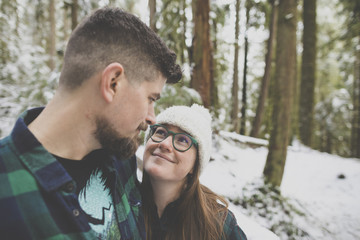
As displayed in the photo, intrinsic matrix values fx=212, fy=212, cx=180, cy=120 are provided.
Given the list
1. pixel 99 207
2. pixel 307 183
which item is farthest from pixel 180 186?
pixel 307 183

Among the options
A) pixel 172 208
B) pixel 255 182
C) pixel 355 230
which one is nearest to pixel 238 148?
pixel 255 182

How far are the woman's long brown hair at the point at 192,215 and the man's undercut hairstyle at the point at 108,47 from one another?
3.67 ft

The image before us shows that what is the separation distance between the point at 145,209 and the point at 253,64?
52.7 feet

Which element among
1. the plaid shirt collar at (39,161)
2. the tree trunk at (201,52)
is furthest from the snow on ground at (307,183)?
the plaid shirt collar at (39,161)

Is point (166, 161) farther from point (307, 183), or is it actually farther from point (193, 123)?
point (307, 183)

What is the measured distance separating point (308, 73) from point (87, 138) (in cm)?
1166

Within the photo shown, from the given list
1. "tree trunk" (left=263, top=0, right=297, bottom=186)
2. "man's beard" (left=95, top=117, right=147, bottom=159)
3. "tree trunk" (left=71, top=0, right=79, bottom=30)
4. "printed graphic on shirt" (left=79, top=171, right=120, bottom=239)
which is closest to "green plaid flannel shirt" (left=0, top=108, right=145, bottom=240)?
"printed graphic on shirt" (left=79, top=171, right=120, bottom=239)

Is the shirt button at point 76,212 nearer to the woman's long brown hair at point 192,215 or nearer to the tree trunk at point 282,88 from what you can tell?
the woman's long brown hair at point 192,215

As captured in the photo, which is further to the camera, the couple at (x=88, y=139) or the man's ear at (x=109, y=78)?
the man's ear at (x=109, y=78)

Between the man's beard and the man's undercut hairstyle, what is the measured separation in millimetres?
282

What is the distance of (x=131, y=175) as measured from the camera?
75.0 inches

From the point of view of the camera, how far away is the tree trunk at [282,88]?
4816 millimetres

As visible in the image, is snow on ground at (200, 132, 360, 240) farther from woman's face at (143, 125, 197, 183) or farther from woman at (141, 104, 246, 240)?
woman's face at (143, 125, 197, 183)

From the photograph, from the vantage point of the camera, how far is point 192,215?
1.92 meters
